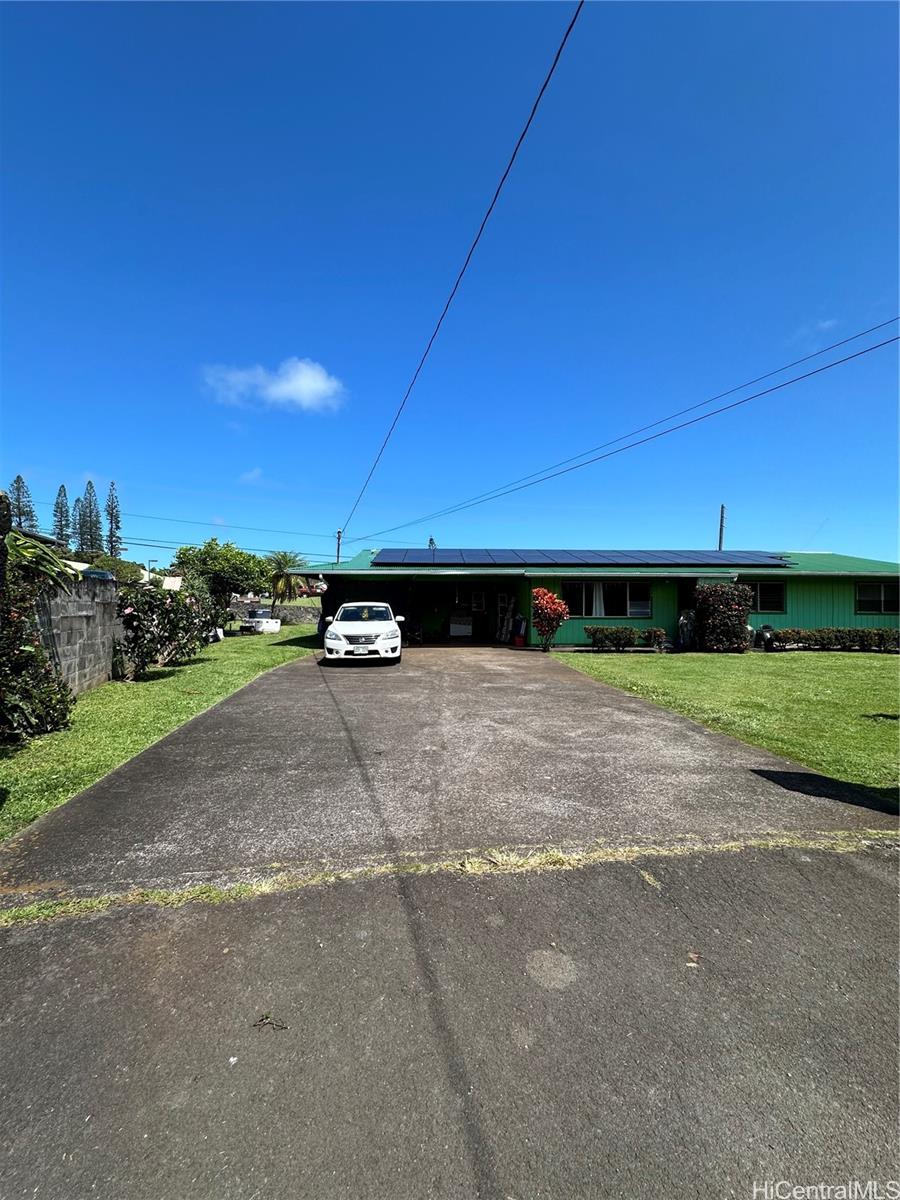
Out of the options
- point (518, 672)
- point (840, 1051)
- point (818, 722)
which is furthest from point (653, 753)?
point (518, 672)

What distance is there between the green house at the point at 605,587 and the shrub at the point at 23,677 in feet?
36.9

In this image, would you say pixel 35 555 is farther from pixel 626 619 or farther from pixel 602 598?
pixel 626 619

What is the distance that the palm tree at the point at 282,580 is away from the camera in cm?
3697

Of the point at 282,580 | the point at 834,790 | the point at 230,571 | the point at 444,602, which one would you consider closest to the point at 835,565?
the point at 444,602

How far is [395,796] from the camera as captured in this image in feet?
15.6

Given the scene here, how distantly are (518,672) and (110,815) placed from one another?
9.35 metres

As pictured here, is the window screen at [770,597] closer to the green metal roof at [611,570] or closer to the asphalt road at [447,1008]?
the green metal roof at [611,570]

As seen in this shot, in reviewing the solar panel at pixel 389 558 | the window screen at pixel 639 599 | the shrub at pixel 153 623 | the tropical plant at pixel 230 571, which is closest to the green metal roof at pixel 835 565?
the window screen at pixel 639 599

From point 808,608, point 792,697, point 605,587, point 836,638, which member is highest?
point 605,587

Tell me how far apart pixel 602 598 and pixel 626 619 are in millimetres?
1006

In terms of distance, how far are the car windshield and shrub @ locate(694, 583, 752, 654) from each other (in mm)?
9604

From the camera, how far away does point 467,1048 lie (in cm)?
210

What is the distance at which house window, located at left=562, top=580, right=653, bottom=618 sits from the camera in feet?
61.2

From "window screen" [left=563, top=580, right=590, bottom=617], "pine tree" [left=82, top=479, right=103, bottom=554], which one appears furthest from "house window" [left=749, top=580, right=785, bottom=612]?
"pine tree" [left=82, top=479, right=103, bottom=554]
